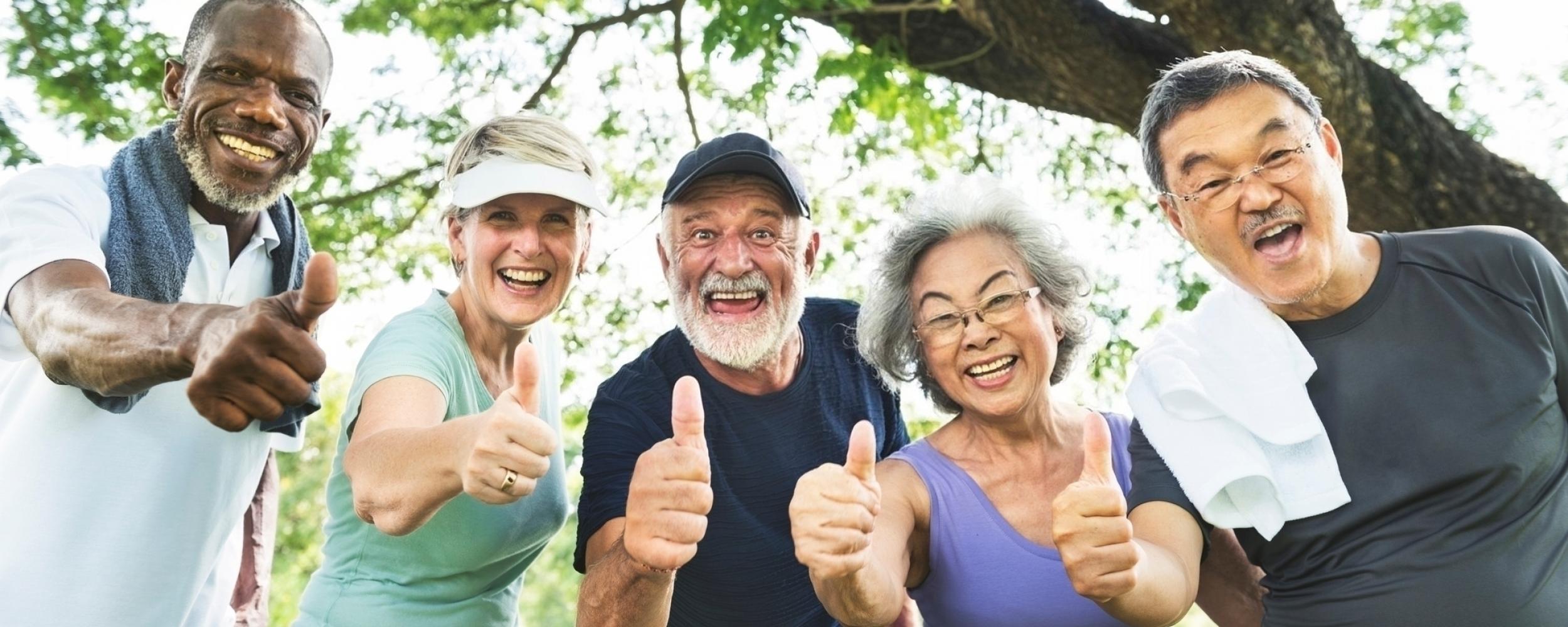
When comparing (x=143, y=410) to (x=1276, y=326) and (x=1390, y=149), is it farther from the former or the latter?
(x=1390, y=149)

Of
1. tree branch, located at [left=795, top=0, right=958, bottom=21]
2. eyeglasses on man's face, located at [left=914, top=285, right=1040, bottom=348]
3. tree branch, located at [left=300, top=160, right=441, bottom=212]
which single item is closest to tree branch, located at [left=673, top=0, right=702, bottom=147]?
tree branch, located at [left=795, top=0, right=958, bottom=21]

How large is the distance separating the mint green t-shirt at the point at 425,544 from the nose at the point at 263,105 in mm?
591

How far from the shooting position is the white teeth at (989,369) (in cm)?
283

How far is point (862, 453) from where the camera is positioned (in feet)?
7.45

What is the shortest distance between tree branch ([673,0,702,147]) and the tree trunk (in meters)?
1.76

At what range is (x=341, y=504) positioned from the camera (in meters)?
2.93

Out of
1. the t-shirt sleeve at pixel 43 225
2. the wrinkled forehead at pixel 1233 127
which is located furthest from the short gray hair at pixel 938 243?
the t-shirt sleeve at pixel 43 225

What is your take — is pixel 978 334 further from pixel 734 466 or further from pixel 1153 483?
pixel 734 466

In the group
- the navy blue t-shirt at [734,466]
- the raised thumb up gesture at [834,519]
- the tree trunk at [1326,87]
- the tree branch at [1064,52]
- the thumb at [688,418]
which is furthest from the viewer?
the tree branch at [1064,52]

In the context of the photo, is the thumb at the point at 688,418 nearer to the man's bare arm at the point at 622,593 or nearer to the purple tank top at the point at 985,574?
the man's bare arm at the point at 622,593

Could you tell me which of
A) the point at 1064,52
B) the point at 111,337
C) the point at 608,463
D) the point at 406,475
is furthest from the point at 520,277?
the point at 1064,52

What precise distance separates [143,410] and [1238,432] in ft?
8.13

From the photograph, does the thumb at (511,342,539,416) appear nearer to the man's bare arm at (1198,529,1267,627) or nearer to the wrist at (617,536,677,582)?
the wrist at (617,536,677,582)

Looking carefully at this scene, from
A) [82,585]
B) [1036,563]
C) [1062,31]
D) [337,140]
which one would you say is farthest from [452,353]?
[337,140]
